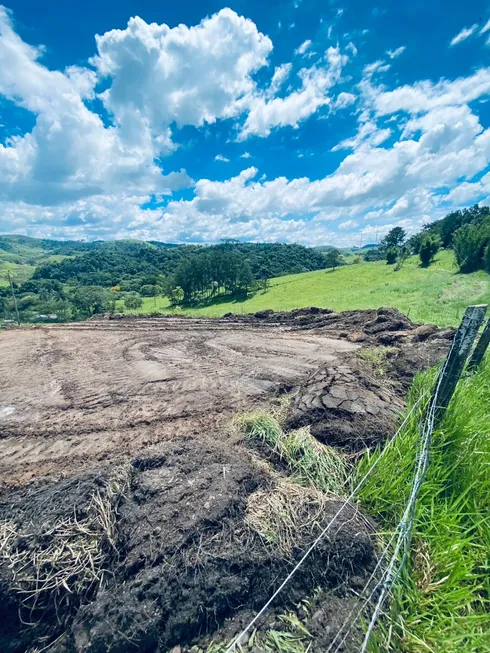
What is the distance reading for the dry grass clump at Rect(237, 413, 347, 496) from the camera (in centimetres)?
326

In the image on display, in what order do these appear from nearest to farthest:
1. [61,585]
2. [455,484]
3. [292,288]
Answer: [61,585] → [455,484] → [292,288]

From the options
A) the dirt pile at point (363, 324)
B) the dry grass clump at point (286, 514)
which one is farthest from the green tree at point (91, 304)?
the dry grass clump at point (286, 514)

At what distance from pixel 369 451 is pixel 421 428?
0.66 metres

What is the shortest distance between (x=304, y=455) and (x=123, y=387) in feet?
15.8

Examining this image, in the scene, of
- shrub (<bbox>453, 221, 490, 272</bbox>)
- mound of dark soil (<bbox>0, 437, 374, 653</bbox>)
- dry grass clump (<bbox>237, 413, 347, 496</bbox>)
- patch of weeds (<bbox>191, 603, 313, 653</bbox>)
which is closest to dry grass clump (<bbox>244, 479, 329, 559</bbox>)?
mound of dark soil (<bbox>0, 437, 374, 653</bbox>)

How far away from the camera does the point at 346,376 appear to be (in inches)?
201

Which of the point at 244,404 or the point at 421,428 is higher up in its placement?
the point at 421,428

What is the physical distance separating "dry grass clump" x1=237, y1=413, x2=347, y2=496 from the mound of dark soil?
1.02ft

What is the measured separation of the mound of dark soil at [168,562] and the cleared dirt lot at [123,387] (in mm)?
1361

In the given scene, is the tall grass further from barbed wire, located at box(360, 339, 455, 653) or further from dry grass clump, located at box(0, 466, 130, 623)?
dry grass clump, located at box(0, 466, 130, 623)

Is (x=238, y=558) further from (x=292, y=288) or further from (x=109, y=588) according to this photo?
(x=292, y=288)

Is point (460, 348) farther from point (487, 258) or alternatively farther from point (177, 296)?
point (177, 296)

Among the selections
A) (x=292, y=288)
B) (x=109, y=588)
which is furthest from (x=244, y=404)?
(x=292, y=288)

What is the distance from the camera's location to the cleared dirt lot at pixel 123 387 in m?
4.55
